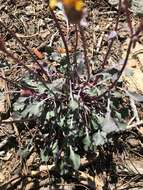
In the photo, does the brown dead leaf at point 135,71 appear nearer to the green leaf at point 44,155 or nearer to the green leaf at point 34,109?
the green leaf at point 34,109

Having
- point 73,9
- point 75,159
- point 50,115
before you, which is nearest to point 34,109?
point 50,115

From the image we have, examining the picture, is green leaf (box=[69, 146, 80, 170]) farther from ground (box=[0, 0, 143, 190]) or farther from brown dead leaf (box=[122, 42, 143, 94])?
brown dead leaf (box=[122, 42, 143, 94])

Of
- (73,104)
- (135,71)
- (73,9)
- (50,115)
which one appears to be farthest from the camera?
(135,71)

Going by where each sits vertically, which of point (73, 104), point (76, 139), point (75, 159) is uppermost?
point (73, 104)

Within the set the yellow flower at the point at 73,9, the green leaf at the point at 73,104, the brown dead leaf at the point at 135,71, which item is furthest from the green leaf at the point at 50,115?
the yellow flower at the point at 73,9

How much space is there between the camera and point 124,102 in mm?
3143

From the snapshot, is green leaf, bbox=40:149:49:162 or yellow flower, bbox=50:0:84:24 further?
green leaf, bbox=40:149:49:162

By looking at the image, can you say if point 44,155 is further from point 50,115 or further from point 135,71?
point 135,71

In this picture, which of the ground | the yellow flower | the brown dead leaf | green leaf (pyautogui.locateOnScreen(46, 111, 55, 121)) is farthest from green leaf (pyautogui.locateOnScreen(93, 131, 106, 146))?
the yellow flower

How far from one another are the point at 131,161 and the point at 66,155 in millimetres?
446

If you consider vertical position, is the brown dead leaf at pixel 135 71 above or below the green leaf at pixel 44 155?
above

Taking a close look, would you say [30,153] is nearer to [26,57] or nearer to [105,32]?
[26,57]

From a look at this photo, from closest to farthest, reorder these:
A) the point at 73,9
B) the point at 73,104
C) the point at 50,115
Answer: the point at 73,9 → the point at 73,104 → the point at 50,115

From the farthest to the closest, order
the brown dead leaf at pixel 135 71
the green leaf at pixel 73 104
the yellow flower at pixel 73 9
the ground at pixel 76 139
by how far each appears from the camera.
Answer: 1. the brown dead leaf at pixel 135 71
2. the ground at pixel 76 139
3. the green leaf at pixel 73 104
4. the yellow flower at pixel 73 9
